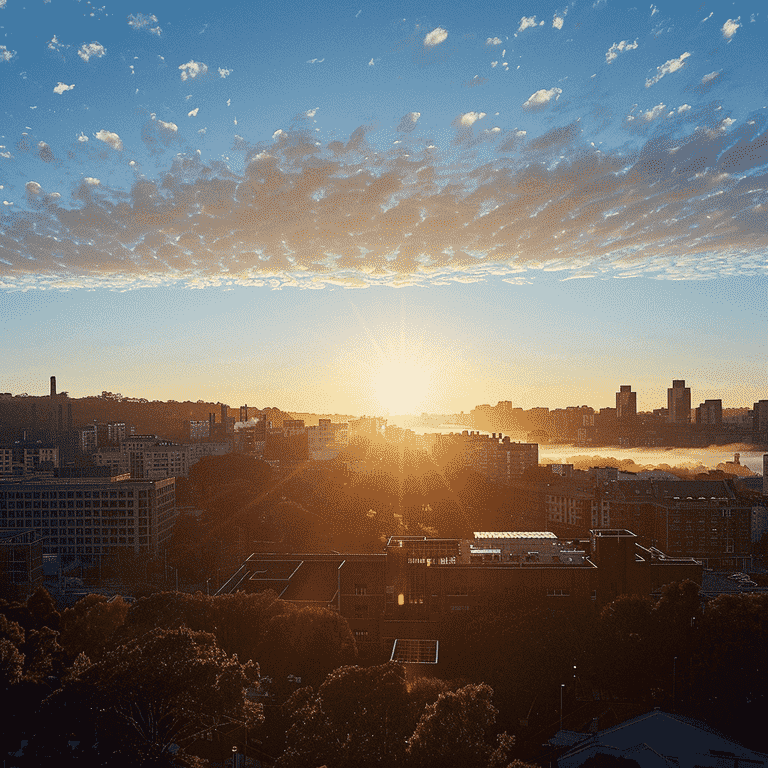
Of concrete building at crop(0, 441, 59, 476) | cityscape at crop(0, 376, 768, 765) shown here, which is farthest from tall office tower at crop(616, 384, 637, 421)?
concrete building at crop(0, 441, 59, 476)

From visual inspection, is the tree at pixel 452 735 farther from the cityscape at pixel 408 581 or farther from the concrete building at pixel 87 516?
the concrete building at pixel 87 516

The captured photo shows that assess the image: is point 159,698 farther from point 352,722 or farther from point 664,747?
point 664,747

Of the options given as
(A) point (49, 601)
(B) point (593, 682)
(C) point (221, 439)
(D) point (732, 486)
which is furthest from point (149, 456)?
(B) point (593, 682)

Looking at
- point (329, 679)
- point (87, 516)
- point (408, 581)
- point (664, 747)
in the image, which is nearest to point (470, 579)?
point (408, 581)

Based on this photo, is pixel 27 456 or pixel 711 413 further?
pixel 711 413

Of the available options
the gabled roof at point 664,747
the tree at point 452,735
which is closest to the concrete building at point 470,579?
the gabled roof at point 664,747

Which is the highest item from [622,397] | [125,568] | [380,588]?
[622,397]

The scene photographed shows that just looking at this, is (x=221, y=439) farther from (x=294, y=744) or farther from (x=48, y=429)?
(x=294, y=744)
